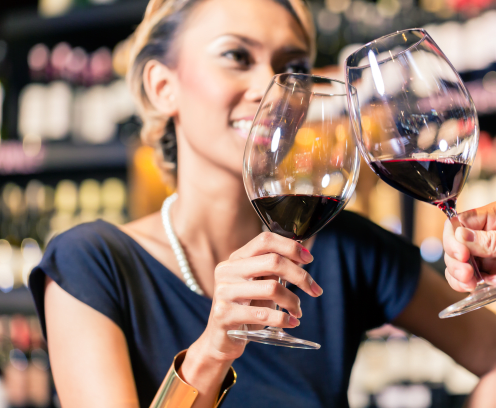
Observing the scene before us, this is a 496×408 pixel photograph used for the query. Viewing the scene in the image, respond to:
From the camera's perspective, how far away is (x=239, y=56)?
949 mm

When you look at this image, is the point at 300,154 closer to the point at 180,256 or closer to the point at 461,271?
the point at 461,271

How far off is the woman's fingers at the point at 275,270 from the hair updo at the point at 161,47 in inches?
25.3

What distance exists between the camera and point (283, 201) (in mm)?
558

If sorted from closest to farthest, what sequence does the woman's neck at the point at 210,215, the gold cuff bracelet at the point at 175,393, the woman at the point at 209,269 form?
the gold cuff bracelet at the point at 175,393 < the woman at the point at 209,269 < the woman's neck at the point at 210,215

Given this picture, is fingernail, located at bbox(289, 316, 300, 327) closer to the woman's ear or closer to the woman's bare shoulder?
the woman's bare shoulder

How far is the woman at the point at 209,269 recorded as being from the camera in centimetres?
83

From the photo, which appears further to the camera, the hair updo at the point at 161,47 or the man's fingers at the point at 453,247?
the hair updo at the point at 161,47

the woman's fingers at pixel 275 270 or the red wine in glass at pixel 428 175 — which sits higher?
the red wine in glass at pixel 428 175

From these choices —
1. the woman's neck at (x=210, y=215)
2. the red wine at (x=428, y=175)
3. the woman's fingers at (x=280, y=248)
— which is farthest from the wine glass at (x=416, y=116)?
the woman's neck at (x=210, y=215)

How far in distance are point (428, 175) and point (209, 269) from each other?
573mm

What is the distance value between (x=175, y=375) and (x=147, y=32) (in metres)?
0.78

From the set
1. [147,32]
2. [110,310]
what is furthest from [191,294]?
[147,32]

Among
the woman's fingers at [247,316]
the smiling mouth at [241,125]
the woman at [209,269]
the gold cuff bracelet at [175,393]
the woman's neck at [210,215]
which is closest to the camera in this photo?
the woman's fingers at [247,316]

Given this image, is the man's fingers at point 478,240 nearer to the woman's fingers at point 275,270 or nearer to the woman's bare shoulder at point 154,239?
the woman's fingers at point 275,270
